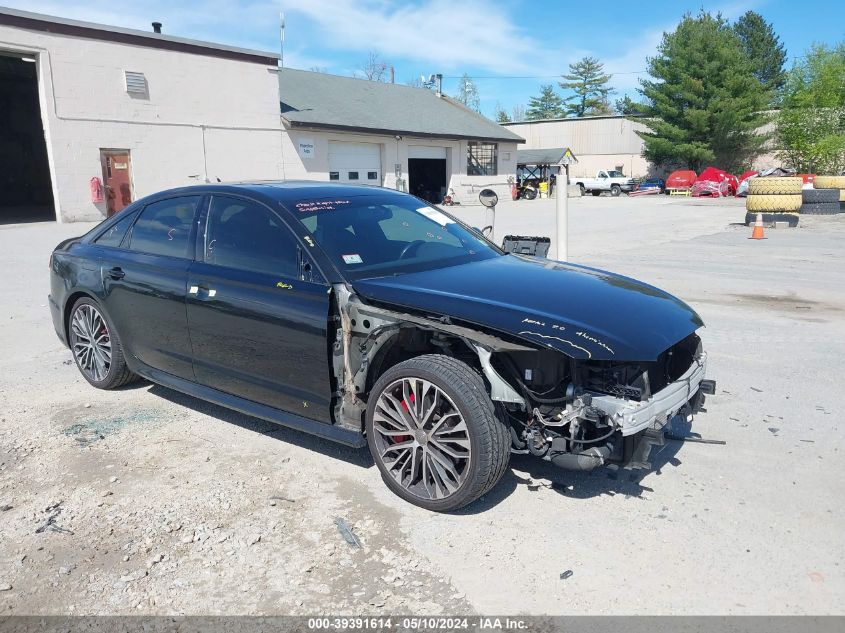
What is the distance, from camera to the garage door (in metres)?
28.8

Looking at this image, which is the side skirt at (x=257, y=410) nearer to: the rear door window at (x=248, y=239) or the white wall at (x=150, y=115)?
the rear door window at (x=248, y=239)

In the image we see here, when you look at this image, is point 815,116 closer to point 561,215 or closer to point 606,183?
point 606,183

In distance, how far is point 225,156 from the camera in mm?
25000

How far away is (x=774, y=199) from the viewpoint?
18250 millimetres

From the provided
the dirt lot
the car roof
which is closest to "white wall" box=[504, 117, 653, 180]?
the car roof

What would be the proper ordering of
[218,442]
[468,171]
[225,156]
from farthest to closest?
[468,171], [225,156], [218,442]

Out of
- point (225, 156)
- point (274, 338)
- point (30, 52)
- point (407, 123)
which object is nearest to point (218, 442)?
point (274, 338)

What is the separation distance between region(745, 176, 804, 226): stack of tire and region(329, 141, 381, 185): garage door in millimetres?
15553

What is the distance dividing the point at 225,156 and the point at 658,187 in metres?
30.6

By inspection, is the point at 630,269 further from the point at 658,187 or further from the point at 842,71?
the point at 842,71

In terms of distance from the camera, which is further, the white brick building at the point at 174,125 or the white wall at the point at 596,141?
the white wall at the point at 596,141

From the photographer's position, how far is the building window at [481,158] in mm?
36531

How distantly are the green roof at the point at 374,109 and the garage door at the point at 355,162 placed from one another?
109cm

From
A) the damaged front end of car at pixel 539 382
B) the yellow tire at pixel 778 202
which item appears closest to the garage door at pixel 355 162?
the yellow tire at pixel 778 202
